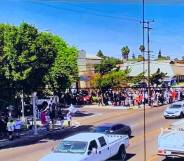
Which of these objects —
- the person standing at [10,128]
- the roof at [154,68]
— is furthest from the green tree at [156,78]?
the person standing at [10,128]

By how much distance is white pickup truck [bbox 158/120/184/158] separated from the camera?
18.7 metres

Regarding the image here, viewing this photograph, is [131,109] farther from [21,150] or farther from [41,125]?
[21,150]

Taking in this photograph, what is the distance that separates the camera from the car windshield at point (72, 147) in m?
17.0

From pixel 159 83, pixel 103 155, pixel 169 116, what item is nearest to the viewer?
pixel 103 155

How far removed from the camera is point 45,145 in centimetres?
2570

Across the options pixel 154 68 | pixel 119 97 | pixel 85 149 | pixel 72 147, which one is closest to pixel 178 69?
pixel 154 68

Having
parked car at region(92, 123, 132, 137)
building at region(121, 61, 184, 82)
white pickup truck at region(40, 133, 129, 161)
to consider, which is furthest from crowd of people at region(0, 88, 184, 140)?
white pickup truck at region(40, 133, 129, 161)

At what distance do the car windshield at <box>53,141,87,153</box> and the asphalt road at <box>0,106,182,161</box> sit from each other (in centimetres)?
368

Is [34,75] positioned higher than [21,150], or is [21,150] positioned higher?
[34,75]

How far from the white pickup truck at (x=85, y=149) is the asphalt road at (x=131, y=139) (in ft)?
6.77

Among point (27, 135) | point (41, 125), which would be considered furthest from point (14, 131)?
point (41, 125)

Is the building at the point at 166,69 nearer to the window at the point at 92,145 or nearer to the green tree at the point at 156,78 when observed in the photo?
the green tree at the point at 156,78

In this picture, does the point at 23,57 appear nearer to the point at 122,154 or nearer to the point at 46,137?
the point at 46,137

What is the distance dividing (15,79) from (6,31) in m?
3.16
